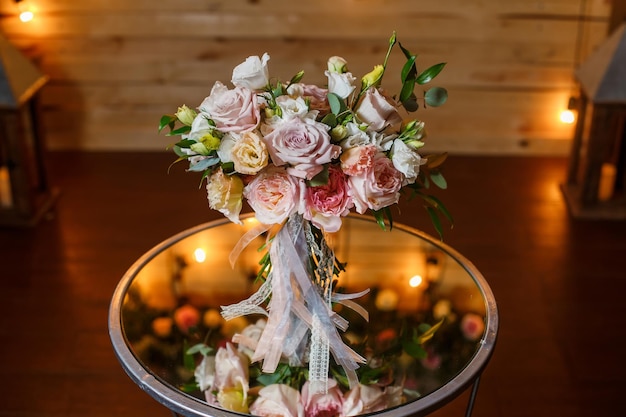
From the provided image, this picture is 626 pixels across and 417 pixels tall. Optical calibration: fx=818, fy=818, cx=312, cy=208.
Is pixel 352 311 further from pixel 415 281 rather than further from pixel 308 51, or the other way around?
pixel 308 51

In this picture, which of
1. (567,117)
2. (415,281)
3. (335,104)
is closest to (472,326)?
(415,281)

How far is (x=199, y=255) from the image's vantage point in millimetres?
1842

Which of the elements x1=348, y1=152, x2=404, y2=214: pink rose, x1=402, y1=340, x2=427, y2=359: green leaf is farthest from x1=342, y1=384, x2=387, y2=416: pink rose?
x1=348, y1=152, x2=404, y2=214: pink rose

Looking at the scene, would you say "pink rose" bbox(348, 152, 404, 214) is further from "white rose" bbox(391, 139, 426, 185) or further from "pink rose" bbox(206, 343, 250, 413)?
"pink rose" bbox(206, 343, 250, 413)

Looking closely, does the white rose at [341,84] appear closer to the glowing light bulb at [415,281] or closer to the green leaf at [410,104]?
the green leaf at [410,104]

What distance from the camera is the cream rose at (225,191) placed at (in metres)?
1.33

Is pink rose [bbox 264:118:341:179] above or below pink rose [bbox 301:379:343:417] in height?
above

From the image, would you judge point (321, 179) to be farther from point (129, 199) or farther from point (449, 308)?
point (129, 199)

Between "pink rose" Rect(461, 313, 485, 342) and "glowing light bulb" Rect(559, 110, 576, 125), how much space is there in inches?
73.7

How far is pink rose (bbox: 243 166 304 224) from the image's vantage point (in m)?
1.31

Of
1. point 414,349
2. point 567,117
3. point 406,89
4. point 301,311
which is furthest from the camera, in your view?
point 567,117

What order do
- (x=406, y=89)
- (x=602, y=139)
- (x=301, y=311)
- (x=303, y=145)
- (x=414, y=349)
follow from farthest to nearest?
(x=602, y=139)
(x=414, y=349)
(x=301, y=311)
(x=406, y=89)
(x=303, y=145)

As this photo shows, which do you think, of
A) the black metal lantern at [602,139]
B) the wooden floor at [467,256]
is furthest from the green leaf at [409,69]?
the black metal lantern at [602,139]

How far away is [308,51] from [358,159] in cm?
204
